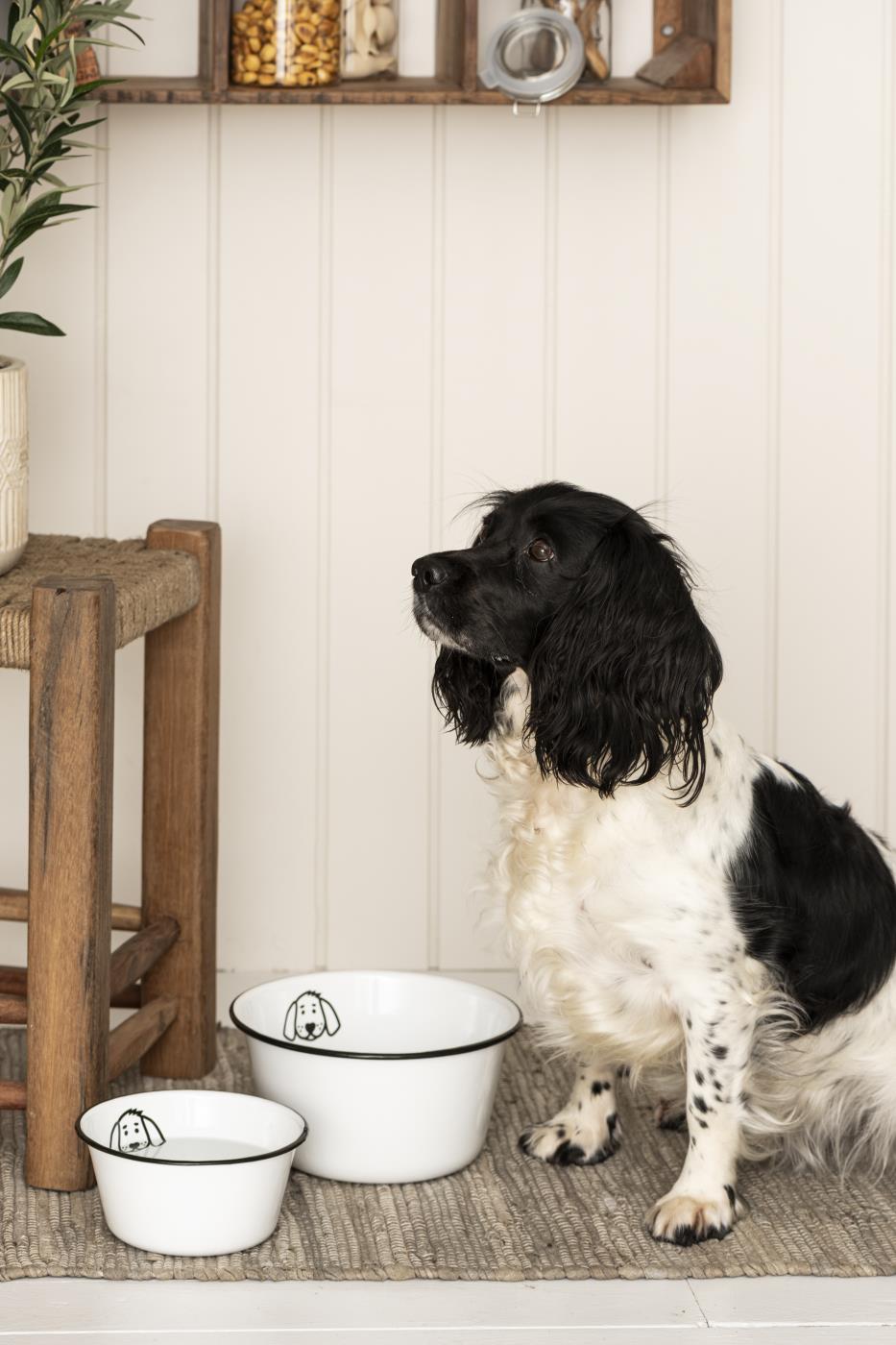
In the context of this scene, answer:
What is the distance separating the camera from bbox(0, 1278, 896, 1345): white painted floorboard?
1.51 meters

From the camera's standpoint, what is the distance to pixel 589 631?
1.65 metres

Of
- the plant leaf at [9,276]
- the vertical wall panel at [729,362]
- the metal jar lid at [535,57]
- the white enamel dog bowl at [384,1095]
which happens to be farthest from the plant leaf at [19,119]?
the white enamel dog bowl at [384,1095]

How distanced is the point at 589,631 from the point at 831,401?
3.01ft

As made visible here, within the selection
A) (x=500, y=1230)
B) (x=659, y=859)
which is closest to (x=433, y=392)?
(x=659, y=859)

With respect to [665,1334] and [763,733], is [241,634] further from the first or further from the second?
[665,1334]

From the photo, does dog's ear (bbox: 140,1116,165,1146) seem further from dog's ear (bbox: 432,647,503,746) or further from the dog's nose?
the dog's nose

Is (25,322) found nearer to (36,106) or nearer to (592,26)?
(36,106)

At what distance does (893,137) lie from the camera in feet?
7.63

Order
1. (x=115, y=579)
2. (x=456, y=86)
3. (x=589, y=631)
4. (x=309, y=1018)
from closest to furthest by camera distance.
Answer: (x=589, y=631)
(x=115, y=579)
(x=309, y=1018)
(x=456, y=86)

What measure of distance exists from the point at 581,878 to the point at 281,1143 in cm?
45

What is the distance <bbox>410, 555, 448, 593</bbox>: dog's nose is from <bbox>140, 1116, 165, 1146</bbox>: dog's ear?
26.2 inches

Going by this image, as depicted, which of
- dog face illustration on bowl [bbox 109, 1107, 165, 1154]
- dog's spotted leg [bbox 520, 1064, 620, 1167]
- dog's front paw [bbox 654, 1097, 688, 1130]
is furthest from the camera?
dog's front paw [bbox 654, 1097, 688, 1130]

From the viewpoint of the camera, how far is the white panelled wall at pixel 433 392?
2311 mm

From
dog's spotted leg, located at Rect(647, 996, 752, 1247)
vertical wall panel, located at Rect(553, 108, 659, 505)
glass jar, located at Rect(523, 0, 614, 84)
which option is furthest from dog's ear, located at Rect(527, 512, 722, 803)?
glass jar, located at Rect(523, 0, 614, 84)
